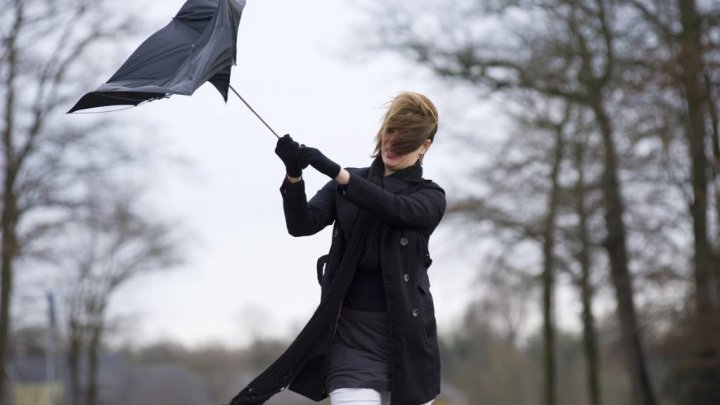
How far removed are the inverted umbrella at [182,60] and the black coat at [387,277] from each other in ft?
1.51

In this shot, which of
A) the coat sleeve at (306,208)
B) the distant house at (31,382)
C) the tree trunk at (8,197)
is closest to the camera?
the coat sleeve at (306,208)

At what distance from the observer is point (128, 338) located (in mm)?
46000

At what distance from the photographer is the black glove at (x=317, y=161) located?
13.4ft

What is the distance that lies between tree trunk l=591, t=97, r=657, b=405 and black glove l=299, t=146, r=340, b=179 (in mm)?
18926

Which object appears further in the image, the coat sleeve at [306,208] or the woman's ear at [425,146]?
the woman's ear at [425,146]

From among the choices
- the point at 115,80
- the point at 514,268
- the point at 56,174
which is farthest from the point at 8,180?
the point at 115,80

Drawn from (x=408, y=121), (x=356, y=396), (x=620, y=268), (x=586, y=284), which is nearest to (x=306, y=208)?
(x=408, y=121)

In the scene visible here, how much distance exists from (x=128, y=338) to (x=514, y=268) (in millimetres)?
23772

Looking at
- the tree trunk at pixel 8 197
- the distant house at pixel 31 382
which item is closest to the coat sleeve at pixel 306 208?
the tree trunk at pixel 8 197

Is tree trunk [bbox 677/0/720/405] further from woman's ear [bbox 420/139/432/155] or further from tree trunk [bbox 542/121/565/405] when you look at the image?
woman's ear [bbox 420/139/432/155]

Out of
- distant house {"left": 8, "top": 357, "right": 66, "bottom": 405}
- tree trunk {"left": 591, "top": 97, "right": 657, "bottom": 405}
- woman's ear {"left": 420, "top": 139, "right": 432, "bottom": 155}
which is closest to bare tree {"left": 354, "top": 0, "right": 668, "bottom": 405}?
tree trunk {"left": 591, "top": 97, "right": 657, "bottom": 405}

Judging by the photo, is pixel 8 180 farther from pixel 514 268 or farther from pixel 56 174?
pixel 514 268

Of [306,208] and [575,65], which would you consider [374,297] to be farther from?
[575,65]

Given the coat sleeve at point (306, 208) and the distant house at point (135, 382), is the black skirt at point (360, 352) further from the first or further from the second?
the distant house at point (135, 382)
